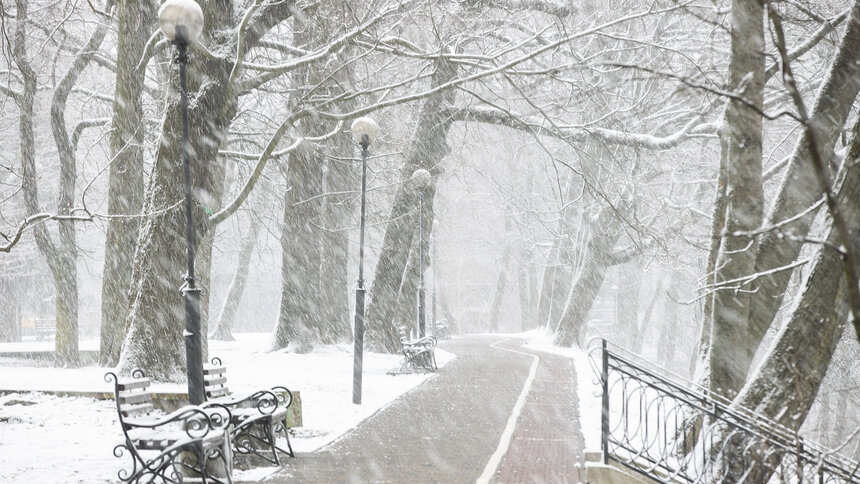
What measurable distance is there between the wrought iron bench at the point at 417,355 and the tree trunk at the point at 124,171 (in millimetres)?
5993

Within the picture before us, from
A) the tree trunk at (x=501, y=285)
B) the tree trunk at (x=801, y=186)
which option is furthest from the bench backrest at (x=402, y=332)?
the tree trunk at (x=501, y=285)

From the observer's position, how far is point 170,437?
6.95m

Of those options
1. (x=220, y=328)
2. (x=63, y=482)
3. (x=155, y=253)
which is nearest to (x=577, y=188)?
(x=220, y=328)

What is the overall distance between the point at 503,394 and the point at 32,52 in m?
17.8

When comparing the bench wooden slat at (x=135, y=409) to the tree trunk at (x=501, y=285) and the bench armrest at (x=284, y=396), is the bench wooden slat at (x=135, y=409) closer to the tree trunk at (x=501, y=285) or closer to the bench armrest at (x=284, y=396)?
the bench armrest at (x=284, y=396)

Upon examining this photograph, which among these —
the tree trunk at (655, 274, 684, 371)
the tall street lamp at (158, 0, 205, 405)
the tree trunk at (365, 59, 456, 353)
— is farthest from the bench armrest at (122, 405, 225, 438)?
the tree trunk at (655, 274, 684, 371)

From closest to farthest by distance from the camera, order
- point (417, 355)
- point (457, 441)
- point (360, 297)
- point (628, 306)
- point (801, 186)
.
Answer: point (801, 186) → point (457, 441) → point (360, 297) → point (417, 355) → point (628, 306)

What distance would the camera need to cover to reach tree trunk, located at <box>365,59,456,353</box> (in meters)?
21.0

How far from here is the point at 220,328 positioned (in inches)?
1309

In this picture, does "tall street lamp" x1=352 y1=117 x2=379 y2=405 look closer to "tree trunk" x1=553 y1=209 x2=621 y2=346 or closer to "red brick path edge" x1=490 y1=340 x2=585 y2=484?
"red brick path edge" x1=490 y1=340 x2=585 y2=484

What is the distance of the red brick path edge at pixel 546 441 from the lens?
26.3 feet

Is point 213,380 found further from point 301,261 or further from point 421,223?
point 301,261

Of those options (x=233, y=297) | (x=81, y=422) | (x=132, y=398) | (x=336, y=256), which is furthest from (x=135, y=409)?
(x=233, y=297)

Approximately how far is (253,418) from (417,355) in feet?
33.6
